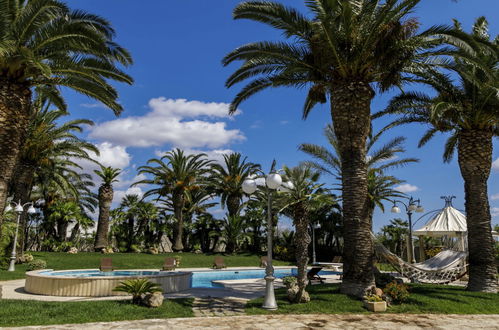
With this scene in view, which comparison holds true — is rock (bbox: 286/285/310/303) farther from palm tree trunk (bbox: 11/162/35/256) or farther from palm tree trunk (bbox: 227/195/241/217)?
palm tree trunk (bbox: 227/195/241/217)

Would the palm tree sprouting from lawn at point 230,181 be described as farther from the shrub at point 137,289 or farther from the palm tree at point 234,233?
the shrub at point 137,289

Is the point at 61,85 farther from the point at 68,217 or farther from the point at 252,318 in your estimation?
the point at 68,217

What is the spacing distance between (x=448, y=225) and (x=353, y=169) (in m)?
13.2

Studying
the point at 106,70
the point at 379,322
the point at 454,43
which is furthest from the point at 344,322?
the point at 106,70

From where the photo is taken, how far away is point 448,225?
22.0 metres

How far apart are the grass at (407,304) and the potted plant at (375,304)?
168mm

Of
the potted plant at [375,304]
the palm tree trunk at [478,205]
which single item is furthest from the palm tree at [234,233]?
the potted plant at [375,304]

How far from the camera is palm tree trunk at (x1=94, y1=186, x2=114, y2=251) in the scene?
28.6 meters

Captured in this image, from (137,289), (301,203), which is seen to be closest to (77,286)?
(137,289)

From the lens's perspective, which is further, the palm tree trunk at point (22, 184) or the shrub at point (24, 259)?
the palm tree trunk at point (22, 184)

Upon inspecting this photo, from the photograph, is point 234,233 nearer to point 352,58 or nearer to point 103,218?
point 103,218

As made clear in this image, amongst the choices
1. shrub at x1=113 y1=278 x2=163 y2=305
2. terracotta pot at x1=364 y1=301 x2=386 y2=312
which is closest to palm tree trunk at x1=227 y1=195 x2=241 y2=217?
shrub at x1=113 y1=278 x2=163 y2=305

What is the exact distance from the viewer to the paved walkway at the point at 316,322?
810cm

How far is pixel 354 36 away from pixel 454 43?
9.64 ft
